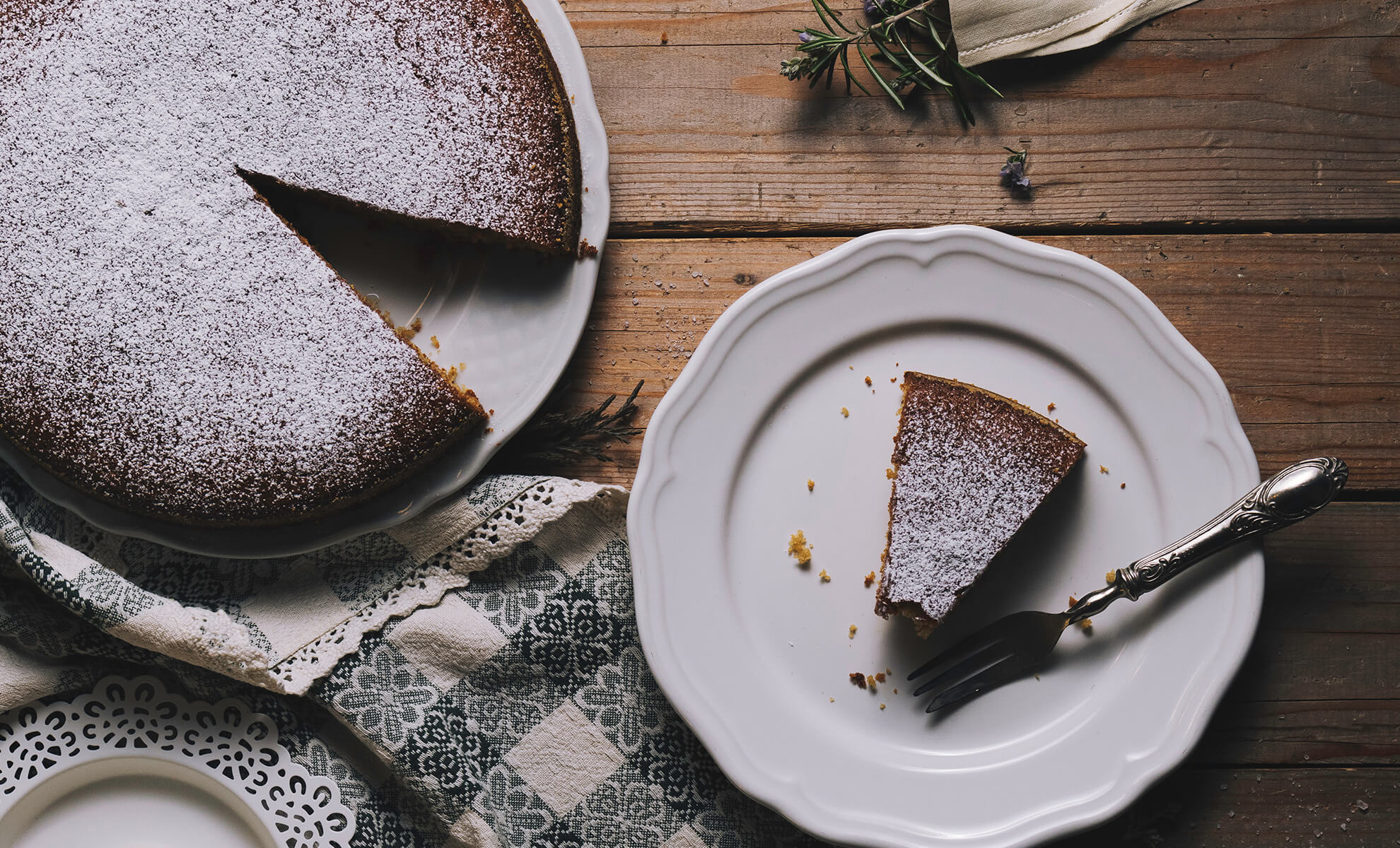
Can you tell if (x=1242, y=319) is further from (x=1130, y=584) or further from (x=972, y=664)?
(x=972, y=664)

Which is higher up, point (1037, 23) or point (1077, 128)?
point (1037, 23)

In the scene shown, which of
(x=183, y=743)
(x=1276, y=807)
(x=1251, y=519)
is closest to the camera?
(x=1251, y=519)

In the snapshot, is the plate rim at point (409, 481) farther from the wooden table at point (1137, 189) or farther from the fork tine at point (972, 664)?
the fork tine at point (972, 664)

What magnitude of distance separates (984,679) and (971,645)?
9 cm

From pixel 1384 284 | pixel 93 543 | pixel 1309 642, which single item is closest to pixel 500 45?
pixel 93 543

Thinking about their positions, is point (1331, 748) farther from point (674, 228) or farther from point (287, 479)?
point (287, 479)

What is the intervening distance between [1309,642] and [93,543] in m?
3.17

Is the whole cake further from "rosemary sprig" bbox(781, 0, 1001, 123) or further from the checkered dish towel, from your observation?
"rosemary sprig" bbox(781, 0, 1001, 123)

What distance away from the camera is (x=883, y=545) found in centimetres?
202

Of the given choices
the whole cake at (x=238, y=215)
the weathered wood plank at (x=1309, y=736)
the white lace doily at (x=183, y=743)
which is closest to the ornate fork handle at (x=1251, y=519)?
the weathered wood plank at (x=1309, y=736)

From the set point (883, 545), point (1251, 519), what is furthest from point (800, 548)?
point (1251, 519)

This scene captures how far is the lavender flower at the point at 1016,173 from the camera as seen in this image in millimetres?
2070

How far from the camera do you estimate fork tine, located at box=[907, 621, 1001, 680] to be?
1.95 metres

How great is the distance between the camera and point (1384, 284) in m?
2.10
